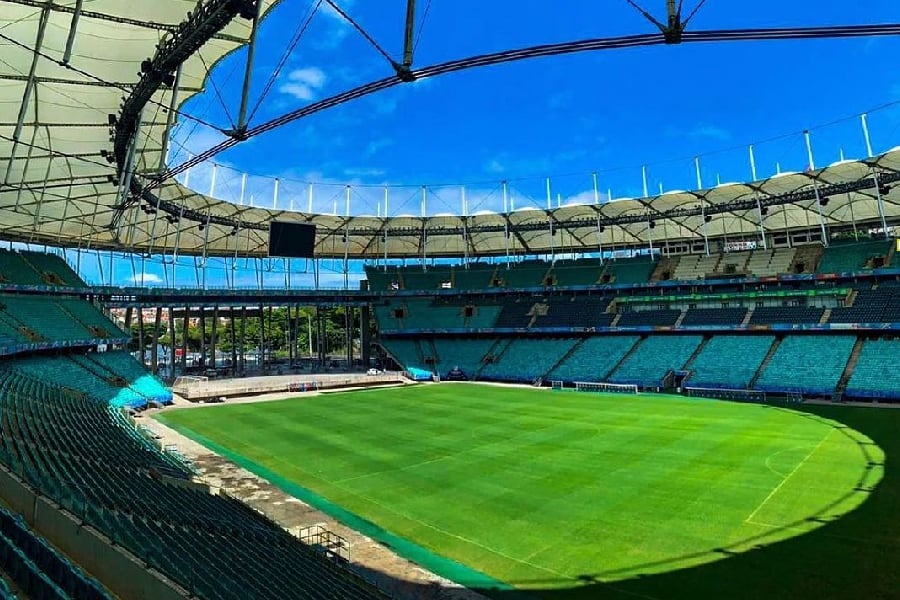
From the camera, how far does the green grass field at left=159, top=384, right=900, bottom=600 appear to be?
12.2 meters

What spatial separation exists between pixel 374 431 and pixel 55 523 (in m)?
20.1

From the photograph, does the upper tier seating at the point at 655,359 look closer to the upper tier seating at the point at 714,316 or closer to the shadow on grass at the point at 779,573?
the upper tier seating at the point at 714,316

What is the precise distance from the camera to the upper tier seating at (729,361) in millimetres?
41281

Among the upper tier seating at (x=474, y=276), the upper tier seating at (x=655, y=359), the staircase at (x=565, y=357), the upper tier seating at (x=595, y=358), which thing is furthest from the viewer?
the upper tier seating at (x=474, y=276)

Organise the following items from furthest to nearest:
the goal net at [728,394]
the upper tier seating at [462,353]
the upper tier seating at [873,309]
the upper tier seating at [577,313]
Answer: the upper tier seating at [462,353] → the upper tier seating at [577,313] → the upper tier seating at [873,309] → the goal net at [728,394]

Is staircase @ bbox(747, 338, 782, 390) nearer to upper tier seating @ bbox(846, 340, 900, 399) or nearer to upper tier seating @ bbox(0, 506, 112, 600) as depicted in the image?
upper tier seating @ bbox(846, 340, 900, 399)

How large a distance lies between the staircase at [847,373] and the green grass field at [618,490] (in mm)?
4491

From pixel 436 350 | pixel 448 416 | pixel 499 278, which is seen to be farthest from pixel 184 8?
pixel 499 278

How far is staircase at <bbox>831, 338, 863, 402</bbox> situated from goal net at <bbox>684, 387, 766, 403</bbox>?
4.33 metres

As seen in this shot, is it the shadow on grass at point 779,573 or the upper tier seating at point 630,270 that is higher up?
the upper tier seating at point 630,270

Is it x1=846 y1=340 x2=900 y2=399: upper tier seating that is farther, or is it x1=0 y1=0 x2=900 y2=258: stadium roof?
x1=846 y1=340 x2=900 y2=399: upper tier seating

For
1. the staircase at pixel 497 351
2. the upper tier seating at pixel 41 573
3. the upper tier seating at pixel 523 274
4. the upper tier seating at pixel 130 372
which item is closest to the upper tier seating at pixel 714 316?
the upper tier seating at pixel 523 274

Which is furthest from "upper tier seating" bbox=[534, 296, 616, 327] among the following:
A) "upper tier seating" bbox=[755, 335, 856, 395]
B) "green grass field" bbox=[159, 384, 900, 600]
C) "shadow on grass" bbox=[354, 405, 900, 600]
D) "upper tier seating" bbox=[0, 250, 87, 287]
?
"upper tier seating" bbox=[0, 250, 87, 287]

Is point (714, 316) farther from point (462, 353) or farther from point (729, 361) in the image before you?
point (462, 353)
